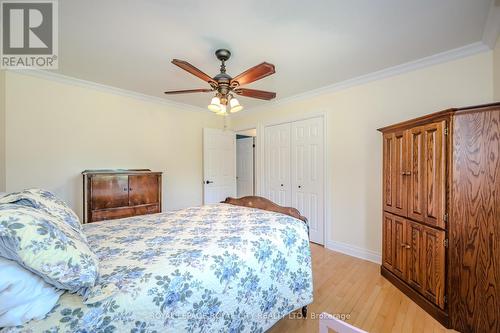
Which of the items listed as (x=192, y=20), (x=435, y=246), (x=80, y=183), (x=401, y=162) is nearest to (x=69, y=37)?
(x=192, y=20)

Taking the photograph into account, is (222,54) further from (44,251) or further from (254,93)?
(44,251)

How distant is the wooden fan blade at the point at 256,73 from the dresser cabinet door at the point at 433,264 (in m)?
1.89

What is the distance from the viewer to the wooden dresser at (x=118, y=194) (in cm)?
267

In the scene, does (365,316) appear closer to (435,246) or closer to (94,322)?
(435,246)

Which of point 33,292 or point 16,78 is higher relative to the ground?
point 16,78

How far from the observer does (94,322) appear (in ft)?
2.81

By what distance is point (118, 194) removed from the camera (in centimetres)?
286

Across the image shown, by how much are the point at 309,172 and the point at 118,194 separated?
8.97 ft

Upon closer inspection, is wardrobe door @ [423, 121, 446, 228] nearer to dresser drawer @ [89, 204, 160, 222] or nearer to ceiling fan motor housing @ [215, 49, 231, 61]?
ceiling fan motor housing @ [215, 49, 231, 61]

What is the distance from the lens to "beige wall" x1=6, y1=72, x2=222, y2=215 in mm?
2637

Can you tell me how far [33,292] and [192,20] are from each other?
1931mm

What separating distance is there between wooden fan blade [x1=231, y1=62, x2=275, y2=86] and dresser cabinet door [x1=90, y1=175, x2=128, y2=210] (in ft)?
6.55

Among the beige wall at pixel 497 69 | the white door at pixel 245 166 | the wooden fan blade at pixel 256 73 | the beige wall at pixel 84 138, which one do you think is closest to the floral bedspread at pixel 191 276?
the wooden fan blade at pixel 256 73

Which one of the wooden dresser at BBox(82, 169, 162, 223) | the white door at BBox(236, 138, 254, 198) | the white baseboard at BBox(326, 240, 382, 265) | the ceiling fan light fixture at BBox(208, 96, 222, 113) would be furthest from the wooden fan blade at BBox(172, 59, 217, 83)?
the white door at BBox(236, 138, 254, 198)
